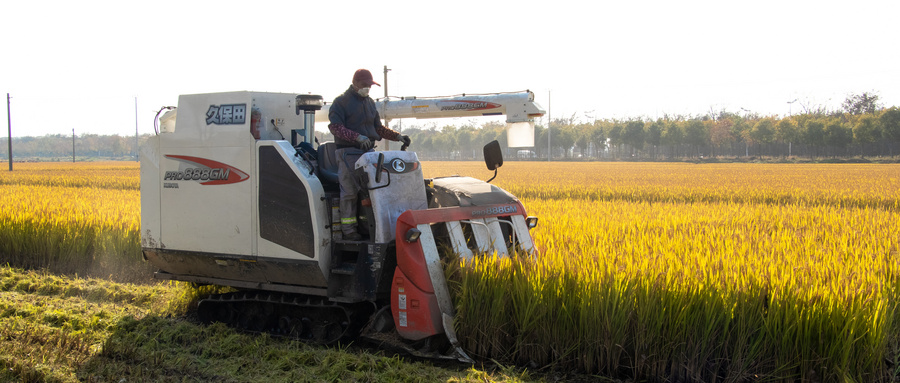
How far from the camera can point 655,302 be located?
5.09m

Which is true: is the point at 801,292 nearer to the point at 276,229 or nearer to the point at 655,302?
the point at 655,302

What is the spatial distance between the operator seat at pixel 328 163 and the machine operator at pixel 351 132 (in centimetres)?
15

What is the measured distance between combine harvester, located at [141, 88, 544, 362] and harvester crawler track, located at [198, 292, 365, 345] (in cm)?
1

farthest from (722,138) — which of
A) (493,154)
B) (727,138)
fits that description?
(493,154)

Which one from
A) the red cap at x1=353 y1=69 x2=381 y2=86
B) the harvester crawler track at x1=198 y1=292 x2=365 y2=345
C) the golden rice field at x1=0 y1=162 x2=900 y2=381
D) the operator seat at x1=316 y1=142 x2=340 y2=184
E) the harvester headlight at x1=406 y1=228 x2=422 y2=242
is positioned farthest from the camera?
the operator seat at x1=316 y1=142 x2=340 y2=184

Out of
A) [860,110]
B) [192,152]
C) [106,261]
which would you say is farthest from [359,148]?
[860,110]

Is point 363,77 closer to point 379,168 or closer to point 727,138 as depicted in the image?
point 379,168

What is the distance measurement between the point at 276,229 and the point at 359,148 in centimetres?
108

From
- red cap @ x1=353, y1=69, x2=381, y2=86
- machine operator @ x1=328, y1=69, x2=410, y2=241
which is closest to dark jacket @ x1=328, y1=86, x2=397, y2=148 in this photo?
machine operator @ x1=328, y1=69, x2=410, y2=241

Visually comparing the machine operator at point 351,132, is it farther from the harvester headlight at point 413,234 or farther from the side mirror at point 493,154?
the side mirror at point 493,154

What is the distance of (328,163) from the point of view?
21.6 feet

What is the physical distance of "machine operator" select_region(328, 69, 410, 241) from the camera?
6070 mm

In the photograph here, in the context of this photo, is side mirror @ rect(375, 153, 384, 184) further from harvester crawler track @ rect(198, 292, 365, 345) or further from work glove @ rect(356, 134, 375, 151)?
harvester crawler track @ rect(198, 292, 365, 345)

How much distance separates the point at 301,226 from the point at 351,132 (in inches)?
38.3
